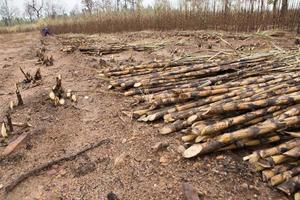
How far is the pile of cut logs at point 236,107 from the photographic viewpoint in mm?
1945

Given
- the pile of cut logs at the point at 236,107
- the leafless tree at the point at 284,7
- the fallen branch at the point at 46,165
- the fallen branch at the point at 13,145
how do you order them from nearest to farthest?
the pile of cut logs at the point at 236,107 → the fallen branch at the point at 46,165 → the fallen branch at the point at 13,145 → the leafless tree at the point at 284,7

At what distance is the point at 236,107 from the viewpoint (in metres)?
2.37

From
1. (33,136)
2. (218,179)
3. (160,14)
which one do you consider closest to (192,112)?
(218,179)

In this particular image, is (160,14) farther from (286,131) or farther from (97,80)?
(286,131)

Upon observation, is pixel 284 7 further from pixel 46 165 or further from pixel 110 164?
pixel 46 165

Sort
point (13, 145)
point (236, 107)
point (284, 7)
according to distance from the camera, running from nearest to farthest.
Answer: point (236, 107), point (13, 145), point (284, 7)

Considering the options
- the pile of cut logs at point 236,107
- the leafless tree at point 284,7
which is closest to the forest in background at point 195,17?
the leafless tree at point 284,7

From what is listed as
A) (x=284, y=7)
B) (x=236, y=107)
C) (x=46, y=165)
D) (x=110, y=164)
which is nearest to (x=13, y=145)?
(x=46, y=165)

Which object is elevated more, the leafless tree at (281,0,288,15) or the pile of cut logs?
the leafless tree at (281,0,288,15)

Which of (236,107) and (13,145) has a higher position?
(236,107)

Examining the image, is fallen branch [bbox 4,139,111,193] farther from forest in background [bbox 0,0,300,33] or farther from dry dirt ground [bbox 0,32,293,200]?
forest in background [bbox 0,0,300,33]

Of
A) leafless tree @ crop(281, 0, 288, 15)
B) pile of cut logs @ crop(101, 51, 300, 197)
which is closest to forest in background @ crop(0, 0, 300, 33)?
leafless tree @ crop(281, 0, 288, 15)

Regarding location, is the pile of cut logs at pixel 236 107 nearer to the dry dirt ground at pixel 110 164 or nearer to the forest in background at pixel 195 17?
the dry dirt ground at pixel 110 164

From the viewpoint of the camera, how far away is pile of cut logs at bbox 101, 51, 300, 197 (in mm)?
1945
